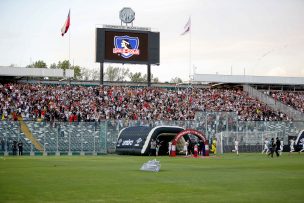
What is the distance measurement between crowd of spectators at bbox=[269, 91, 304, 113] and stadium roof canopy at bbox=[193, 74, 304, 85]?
1.91 meters

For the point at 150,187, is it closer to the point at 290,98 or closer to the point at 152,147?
the point at 152,147

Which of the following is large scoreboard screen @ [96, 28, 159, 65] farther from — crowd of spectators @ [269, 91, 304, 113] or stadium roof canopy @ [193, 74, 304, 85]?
crowd of spectators @ [269, 91, 304, 113]

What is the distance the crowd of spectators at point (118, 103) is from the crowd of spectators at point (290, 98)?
3.79 meters

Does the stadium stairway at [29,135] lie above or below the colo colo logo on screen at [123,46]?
below

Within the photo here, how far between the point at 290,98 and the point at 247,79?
21.5 feet

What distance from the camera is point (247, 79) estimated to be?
7300 centimetres

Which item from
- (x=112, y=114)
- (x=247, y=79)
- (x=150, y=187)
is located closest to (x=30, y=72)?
(x=112, y=114)

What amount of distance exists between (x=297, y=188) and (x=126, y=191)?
573cm

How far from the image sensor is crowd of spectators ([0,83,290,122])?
5391 cm

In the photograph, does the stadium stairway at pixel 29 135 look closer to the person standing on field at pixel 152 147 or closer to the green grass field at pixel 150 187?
the person standing on field at pixel 152 147

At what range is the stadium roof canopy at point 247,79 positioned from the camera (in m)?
71.7

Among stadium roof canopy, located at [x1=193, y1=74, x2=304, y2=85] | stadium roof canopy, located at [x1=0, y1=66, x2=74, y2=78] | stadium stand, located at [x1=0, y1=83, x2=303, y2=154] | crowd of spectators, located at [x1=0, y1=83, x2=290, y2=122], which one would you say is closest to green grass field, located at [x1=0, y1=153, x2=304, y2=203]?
stadium stand, located at [x1=0, y1=83, x2=303, y2=154]

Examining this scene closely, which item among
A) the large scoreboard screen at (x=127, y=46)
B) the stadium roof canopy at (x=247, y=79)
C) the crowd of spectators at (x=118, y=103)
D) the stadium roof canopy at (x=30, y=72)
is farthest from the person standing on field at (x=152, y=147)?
the stadium roof canopy at (x=247, y=79)

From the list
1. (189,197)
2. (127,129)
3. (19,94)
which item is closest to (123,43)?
(19,94)
